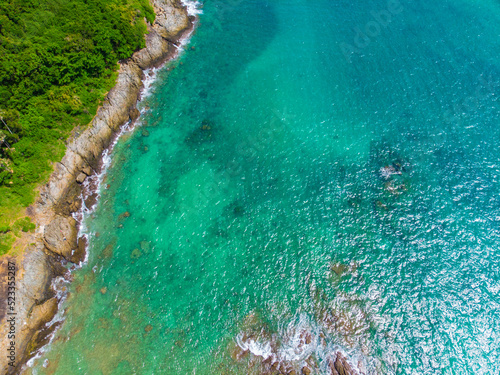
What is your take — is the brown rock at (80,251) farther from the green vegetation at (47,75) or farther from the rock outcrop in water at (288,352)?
the rock outcrop in water at (288,352)

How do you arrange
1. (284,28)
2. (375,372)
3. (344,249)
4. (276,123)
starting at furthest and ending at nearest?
(284,28) → (276,123) → (344,249) → (375,372)

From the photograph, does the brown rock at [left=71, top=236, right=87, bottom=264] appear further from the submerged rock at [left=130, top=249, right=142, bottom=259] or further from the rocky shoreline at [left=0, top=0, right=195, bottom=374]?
the submerged rock at [left=130, top=249, right=142, bottom=259]

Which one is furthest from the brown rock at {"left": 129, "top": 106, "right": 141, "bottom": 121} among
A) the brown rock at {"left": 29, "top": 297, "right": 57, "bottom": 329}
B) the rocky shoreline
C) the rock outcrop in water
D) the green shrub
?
the rock outcrop in water

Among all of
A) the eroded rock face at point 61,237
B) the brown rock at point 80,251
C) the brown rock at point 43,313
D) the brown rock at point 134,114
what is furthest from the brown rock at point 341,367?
the brown rock at point 134,114

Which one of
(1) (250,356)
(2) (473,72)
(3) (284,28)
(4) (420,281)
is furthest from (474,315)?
(3) (284,28)

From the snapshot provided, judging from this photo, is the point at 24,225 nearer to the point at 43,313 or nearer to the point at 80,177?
the point at 80,177

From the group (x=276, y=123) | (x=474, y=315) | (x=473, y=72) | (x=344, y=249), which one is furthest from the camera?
(x=473, y=72)

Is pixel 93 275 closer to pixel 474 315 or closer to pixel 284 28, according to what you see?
pixel 474 315
